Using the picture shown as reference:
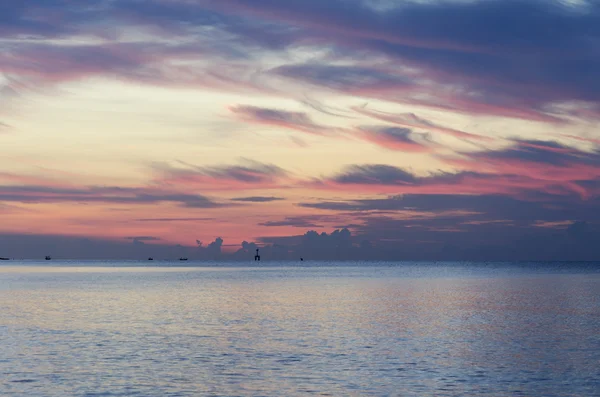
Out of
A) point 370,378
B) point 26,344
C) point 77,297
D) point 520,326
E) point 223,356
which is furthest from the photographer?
point 77,297

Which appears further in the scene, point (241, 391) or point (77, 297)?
point (77, 297)

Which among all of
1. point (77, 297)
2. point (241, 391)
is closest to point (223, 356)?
point (241, 391)

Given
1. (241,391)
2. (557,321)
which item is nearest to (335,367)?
(241,391)

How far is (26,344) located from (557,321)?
49.0 meters

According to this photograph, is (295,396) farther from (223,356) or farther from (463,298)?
(463,298)

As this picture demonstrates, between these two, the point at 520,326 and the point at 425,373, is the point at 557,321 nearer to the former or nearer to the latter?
the point at 520,326

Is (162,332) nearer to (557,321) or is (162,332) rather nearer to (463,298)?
(557,321)

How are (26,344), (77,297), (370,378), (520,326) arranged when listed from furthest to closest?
(77,297) < (520,326) < (26,344) < (370,378)

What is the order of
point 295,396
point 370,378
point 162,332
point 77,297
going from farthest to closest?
point 77,297 → point 162,332 → point 370,378 → point 295,396

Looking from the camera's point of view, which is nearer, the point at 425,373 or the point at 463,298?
the point at 425,373

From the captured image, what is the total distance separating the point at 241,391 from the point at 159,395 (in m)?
4.02

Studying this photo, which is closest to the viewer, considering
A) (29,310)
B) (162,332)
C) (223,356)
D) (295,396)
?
(295,396)

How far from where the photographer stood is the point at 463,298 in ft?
366

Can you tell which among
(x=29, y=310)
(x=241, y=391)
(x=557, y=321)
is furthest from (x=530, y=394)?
(x=29, y=310)
